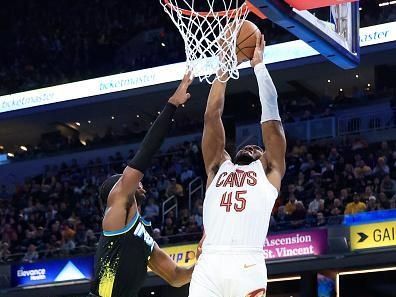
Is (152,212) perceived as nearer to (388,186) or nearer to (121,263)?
(388,186)

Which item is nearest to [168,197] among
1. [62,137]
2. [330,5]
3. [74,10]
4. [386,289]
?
[386,289]

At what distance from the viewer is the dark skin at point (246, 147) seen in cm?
518

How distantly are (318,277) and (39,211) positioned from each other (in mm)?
7859

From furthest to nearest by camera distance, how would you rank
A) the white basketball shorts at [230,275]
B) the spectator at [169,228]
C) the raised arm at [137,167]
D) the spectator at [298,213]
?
the spectator at [169,228]
the spectator at [298,213]
the white basketball shorts at [230,275]
the raised arm at [137,167]

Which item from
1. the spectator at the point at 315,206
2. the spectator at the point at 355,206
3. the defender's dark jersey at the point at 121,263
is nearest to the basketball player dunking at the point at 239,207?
the defender's dark jersey at the point at 121,263

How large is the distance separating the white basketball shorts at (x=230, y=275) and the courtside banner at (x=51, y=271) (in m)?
12.5

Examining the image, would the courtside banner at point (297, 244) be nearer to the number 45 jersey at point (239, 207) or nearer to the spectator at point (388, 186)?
the spectator at point (388, 186)

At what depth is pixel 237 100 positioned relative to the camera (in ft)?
76.5

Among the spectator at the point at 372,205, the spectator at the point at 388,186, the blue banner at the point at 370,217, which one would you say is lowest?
the blue banner at the point at 370,217

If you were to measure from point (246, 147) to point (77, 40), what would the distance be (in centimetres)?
2082

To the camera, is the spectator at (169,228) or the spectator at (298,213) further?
the spectator at (169,228)

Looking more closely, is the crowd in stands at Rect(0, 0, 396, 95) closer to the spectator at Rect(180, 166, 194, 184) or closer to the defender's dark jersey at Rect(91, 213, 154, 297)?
the spectator at Rect(180, 166, 194, 184)

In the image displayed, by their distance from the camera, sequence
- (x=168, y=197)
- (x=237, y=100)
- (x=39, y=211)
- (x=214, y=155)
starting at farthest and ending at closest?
1. (x=237, y=100)
2. (x=39, y=211)
3. (x=168, y=197)
4. (x=214, y=155)

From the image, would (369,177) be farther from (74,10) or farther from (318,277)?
(74,10)
